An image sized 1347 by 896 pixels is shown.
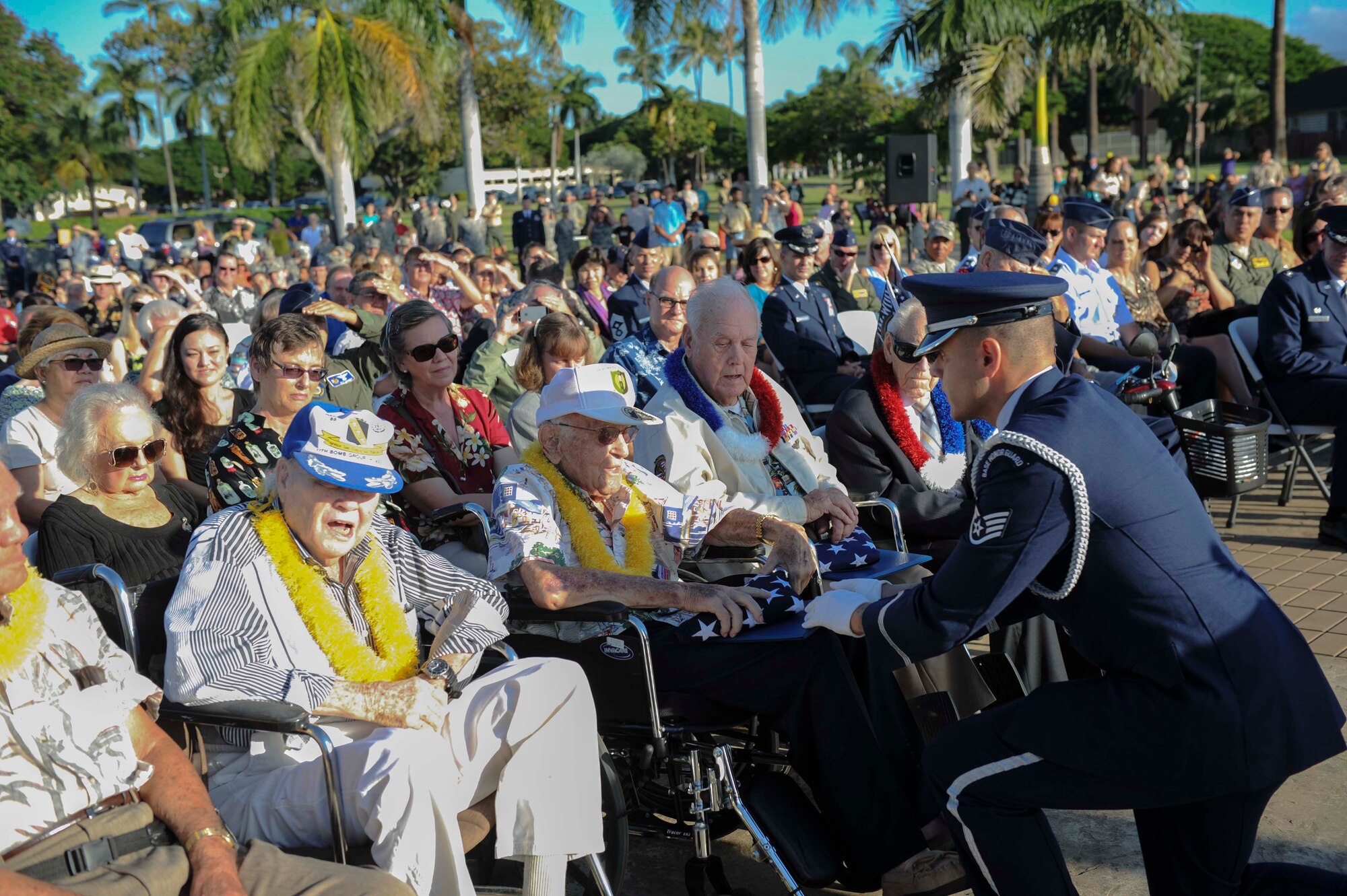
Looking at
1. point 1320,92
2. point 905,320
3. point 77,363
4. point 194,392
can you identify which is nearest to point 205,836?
point 194,392

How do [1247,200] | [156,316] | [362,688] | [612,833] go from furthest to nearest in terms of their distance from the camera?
[1247,200], [156,316], [612,833], [362,688]

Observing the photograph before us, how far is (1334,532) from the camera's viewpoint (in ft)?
20.6

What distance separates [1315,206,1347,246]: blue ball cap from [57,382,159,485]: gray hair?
20.2ft

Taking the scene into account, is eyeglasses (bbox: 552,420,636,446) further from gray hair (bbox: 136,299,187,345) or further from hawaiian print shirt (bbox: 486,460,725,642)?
gray hair (bbox: 136,299,187,345)

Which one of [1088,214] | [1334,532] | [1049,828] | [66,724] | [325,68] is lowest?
Result: [1334,532]

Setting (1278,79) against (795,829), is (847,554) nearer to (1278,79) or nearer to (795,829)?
(795,829)

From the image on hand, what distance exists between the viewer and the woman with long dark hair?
4918 mm

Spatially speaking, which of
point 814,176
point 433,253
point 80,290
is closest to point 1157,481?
point 433,253

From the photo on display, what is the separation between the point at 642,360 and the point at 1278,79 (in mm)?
29269

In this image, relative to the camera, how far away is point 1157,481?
2.44 metres

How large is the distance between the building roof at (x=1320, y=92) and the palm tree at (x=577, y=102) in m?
42.2

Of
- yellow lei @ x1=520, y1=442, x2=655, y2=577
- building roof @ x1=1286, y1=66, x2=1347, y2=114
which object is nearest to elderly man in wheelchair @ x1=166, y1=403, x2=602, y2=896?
yellow lei @ x1=520, y1=442, x2=655, y2=577

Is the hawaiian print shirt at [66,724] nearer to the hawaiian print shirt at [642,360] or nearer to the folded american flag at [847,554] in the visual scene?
the folded american flag at [847,554]

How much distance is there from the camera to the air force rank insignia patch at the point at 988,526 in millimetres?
2391
